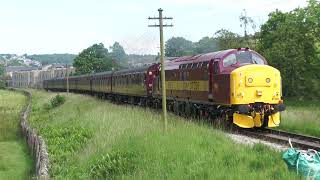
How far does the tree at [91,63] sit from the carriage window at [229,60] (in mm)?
100924

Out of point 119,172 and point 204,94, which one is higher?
point 204,94

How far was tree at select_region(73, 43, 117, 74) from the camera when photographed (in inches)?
4876

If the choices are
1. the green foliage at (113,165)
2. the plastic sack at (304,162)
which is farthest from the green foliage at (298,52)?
the plastic sack at (304,162)

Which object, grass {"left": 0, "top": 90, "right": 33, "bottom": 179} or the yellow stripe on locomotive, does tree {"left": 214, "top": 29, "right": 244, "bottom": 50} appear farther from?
the yellow stripe on locomotive

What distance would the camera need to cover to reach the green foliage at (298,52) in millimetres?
48875

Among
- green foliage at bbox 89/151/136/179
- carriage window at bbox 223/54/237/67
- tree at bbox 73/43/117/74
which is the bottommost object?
green foliage at bbox 89/151/136/179

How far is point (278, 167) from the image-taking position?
11.0m

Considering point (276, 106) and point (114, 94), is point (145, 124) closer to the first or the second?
point (276, 106)

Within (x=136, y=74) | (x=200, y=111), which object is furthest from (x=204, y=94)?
(x=136, y=74)

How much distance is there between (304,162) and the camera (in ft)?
32.0

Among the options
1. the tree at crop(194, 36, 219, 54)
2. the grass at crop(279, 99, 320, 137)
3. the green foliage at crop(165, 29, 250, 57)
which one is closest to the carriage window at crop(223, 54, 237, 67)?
the grass at crop(279, 99, 320, 137)

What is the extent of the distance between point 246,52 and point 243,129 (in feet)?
10.3

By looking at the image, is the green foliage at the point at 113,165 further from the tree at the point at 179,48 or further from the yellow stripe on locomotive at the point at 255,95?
the tree at the point at 179,48

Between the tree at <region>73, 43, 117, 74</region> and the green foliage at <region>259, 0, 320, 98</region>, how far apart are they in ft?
236
